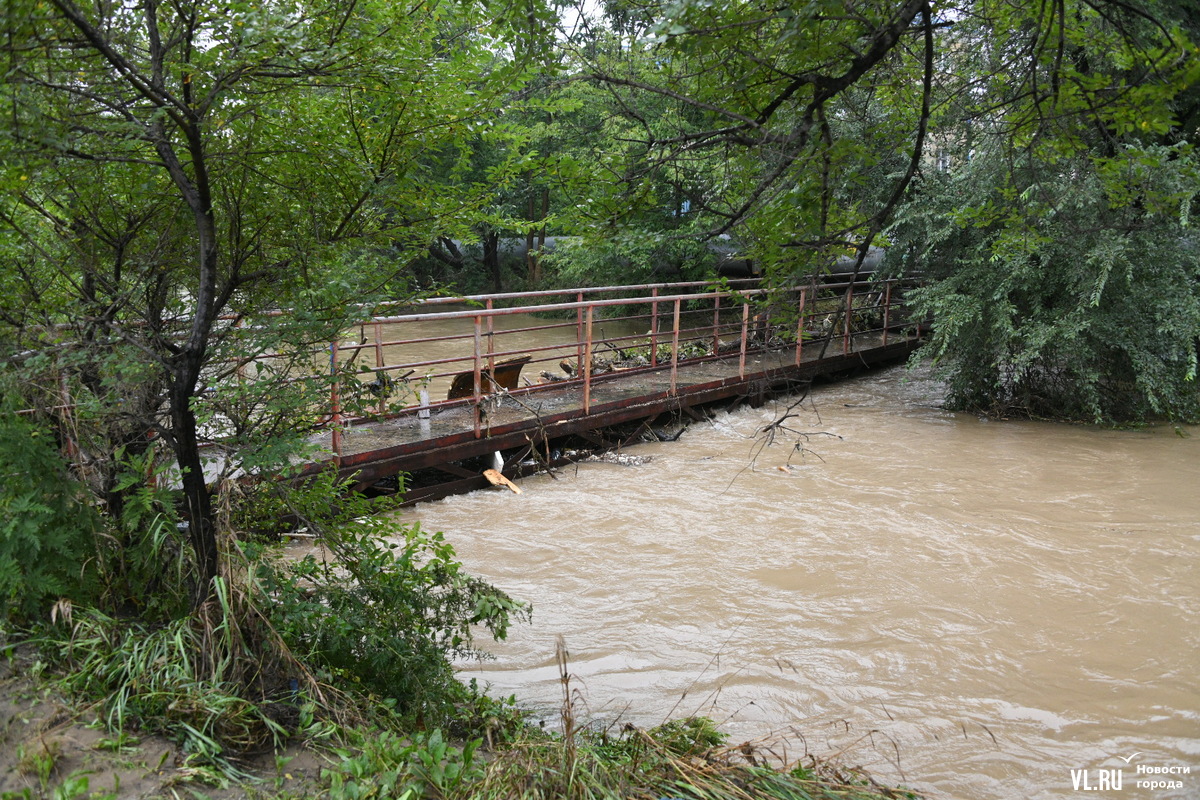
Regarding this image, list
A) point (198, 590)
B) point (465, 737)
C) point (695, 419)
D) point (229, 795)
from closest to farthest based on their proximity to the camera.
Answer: point (229, 795), point (198, 590), point (465, 737), point (695, 419)

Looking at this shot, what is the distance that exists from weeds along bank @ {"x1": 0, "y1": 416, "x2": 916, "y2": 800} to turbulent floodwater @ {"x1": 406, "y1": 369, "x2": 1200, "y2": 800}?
48.7 inches

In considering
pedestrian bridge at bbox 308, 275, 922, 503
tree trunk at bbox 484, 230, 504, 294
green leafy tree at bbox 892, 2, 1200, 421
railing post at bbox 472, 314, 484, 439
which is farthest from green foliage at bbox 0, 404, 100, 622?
tree trunk at bbox 484, 230, 504, 294

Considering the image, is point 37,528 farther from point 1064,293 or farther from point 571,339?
point 571,339

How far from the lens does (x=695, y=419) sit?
10.9 meters

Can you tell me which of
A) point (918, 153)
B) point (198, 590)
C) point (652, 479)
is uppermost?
point (918, 153)

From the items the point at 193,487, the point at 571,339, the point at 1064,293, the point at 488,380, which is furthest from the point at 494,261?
the point at 193,487

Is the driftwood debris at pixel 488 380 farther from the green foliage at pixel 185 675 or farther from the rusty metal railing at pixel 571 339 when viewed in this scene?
the green foliage at pixel 185 675

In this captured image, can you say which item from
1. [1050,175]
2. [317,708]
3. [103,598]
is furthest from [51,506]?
[1050,175]

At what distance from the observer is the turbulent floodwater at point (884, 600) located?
449cm

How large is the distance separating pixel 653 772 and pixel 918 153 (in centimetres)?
266

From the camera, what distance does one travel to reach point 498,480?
823 cm

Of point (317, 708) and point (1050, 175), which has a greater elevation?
point (1050, 175)

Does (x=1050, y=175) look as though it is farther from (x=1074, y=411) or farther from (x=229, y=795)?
(x=229, y=795)

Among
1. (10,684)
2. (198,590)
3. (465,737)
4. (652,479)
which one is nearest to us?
(10,684)
